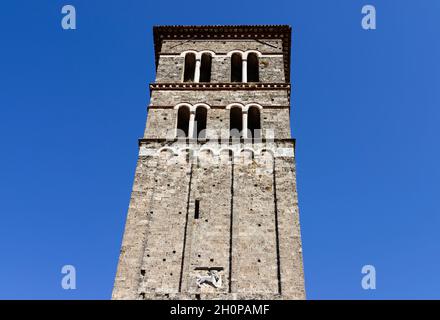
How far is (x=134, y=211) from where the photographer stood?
16125 millimetres

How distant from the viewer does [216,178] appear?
1720 centimetres

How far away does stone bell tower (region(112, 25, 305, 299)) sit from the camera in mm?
14594

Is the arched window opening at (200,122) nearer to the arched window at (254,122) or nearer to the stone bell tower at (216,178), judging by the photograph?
the stone bell tower at (216,178)

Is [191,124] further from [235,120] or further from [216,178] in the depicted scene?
[216,178]

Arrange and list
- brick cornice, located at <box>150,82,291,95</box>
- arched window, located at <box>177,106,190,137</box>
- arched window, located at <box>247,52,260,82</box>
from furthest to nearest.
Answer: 1. arched window, located at <box>247,52,260,82</box>
2. brick cornice, located at <box>150,82,291,95</box>
3. arched window, located at <box>177,106,190,137</box>

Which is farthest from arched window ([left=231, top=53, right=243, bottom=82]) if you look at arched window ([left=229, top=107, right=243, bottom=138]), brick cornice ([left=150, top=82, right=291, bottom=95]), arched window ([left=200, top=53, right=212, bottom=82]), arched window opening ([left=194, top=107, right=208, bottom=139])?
arched window opening ([left=194, top=107, right=208, bottom=139])

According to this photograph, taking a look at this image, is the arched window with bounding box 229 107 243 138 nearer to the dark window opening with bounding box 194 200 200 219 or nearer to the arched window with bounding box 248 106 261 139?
the arched window with bounding box 248 106 261 139

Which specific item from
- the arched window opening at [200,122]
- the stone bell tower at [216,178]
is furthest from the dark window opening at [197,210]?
the arched window opening at [200,122]

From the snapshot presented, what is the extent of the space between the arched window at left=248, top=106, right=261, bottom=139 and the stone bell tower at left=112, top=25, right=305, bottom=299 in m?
0.04

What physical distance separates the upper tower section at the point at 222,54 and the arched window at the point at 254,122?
4.28ft

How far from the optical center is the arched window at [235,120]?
62.9ft

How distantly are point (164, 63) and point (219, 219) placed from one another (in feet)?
26.6
